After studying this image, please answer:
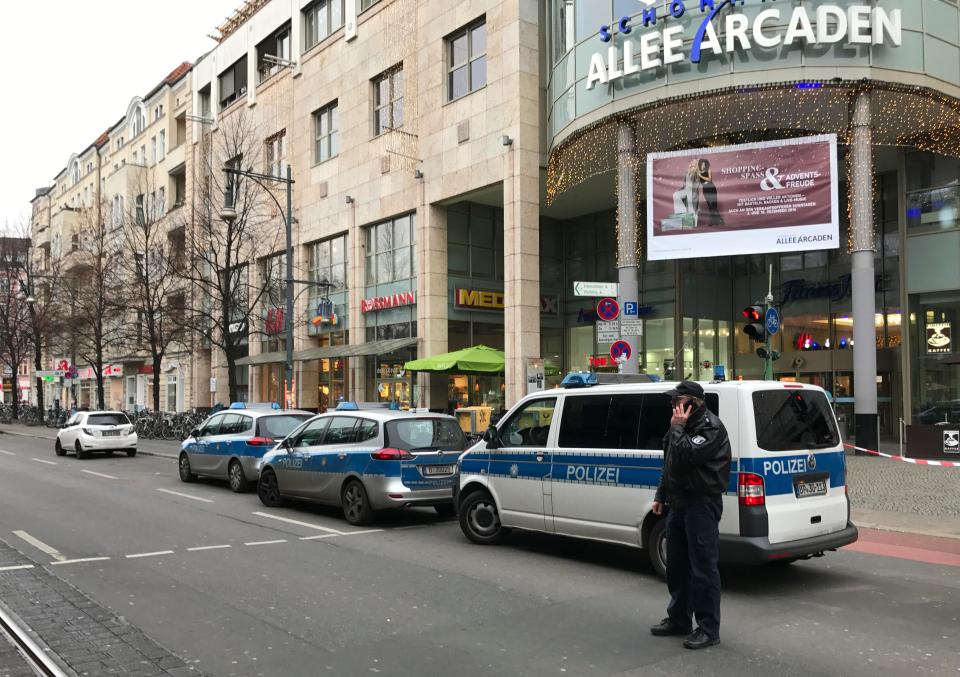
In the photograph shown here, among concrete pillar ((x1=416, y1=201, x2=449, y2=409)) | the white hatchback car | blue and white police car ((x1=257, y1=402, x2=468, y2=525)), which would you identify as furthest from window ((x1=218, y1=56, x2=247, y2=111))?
blue and white police car ((x1=257, y1=402, x2=468, y2=525))

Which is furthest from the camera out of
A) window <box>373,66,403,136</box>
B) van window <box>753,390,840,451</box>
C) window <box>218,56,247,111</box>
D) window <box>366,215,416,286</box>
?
window <box>218,56,247,111</box>

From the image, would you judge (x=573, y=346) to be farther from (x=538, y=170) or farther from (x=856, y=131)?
(x=856, y=131)

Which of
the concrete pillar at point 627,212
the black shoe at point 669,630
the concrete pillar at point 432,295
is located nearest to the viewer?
the black shoe at point 669,630

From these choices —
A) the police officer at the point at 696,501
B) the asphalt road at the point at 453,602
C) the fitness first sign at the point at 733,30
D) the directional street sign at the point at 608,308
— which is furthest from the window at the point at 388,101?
the police officer at the point at 696,501

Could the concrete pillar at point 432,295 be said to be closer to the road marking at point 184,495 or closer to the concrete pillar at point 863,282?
the road marking at point 184,495

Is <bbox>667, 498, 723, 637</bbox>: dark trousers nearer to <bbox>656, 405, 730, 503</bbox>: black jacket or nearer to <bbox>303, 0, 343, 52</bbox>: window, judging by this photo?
<bbox>656, 405, 730, 503</bbox>: black jacket

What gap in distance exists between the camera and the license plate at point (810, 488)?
23.9 feet

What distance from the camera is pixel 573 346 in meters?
33.2

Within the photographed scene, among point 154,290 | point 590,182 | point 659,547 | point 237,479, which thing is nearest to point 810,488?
point 659,547

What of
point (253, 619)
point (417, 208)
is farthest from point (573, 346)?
point (253, 619)

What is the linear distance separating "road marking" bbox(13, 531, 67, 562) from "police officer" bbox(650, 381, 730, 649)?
21.6 ft

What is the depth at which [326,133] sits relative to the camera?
33750mm

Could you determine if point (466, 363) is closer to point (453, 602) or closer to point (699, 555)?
point (453, 602)

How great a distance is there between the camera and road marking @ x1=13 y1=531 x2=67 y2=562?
350 inches
